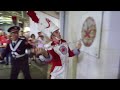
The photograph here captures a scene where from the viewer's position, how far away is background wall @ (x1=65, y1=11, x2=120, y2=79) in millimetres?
1364

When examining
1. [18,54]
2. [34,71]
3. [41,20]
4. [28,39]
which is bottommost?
[34,71]

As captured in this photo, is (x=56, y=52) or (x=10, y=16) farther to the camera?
(x=56, y=52)

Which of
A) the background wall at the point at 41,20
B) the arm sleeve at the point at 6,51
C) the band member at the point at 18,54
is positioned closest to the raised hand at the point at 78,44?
the background wall at the point at 41,20

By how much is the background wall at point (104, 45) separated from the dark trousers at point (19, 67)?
0.39 m

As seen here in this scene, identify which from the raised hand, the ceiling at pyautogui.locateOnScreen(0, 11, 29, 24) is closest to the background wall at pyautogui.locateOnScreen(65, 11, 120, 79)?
the raised hand

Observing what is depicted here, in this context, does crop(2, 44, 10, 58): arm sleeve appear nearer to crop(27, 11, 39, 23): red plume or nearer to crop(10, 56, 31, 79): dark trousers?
crop(10, 56, 31, 79): dark trousers

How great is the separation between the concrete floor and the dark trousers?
0.03 m

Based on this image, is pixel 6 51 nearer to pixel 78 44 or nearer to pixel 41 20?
pixel 41 20

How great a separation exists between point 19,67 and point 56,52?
339 mm

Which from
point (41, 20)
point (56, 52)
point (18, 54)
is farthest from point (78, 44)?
point (18, 54)

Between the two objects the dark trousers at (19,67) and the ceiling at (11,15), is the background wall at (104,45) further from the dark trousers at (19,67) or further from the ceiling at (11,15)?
the dark trousers at (19,67)

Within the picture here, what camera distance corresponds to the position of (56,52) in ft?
4.68

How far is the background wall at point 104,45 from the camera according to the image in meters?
1.36
